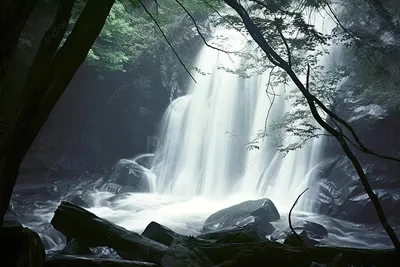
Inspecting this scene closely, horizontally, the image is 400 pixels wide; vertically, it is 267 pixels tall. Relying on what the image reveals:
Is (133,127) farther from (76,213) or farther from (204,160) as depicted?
(76,213)

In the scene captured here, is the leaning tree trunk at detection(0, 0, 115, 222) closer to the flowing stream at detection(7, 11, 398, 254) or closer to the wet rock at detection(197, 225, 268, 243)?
the wet rock at detection(197, 225, 268, 243)

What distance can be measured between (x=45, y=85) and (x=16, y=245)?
1.18m

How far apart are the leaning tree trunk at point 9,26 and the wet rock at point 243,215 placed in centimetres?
882

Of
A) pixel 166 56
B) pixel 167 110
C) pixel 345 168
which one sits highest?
pixel 166 56

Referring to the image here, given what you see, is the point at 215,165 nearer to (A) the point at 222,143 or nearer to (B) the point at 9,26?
(A) the point at 222,143

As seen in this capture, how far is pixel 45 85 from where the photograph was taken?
2619 millimetres

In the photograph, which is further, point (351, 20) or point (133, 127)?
point (133, 127)

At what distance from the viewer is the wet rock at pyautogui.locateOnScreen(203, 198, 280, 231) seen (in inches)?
398

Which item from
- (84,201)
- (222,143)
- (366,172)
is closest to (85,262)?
(84,201)

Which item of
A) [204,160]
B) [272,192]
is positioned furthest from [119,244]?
[204,160]

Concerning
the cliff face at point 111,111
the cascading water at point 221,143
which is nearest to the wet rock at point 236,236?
the cascading water at point 221,143

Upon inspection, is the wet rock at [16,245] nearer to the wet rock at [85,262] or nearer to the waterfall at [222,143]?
the wet rock at [85,262]

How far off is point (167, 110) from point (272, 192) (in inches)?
385

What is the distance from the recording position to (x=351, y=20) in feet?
43.2
